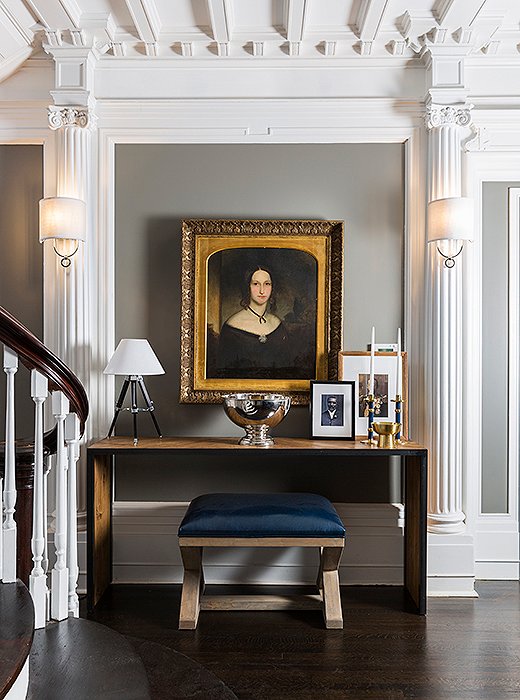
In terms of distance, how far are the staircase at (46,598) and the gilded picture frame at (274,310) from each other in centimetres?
165

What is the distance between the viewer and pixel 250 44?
167 inches

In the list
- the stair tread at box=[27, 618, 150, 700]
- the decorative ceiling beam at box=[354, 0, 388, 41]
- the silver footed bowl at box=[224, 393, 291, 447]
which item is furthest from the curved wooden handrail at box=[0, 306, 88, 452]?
the decorative ceiling beam at box=[354, 0, 388, 41]

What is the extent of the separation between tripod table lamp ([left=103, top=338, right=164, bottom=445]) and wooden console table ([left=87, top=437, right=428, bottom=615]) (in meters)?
0.18

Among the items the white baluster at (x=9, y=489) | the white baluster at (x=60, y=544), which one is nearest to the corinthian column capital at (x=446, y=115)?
the white baluster at (x=60, y=544)

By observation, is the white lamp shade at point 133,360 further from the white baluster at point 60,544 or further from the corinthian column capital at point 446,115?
the corinthian column capital at point 446,115

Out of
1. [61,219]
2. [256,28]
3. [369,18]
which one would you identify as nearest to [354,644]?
[61,219]

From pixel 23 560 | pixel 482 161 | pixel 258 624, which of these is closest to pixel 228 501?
pixel 258 624

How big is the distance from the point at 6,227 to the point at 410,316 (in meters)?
2.49

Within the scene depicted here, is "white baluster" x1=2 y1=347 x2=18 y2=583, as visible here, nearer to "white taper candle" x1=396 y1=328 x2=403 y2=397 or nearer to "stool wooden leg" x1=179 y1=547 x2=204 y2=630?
"stool wooden leg" x1=179 y1=547 x2=204 y2=630

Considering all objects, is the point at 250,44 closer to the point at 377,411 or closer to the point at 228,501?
the point at 377,411

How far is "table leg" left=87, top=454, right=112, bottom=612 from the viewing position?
12.4 feet

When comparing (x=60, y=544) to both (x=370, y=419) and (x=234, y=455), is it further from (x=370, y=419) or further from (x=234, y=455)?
(x=370, y=419)

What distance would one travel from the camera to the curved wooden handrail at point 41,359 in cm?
220

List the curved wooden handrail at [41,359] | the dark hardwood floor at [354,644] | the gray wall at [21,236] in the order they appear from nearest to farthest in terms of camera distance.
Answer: the curved wooden handrail at [41,359] < the dark hardwood floor at [354,644] < the gray wall at [21,236]
